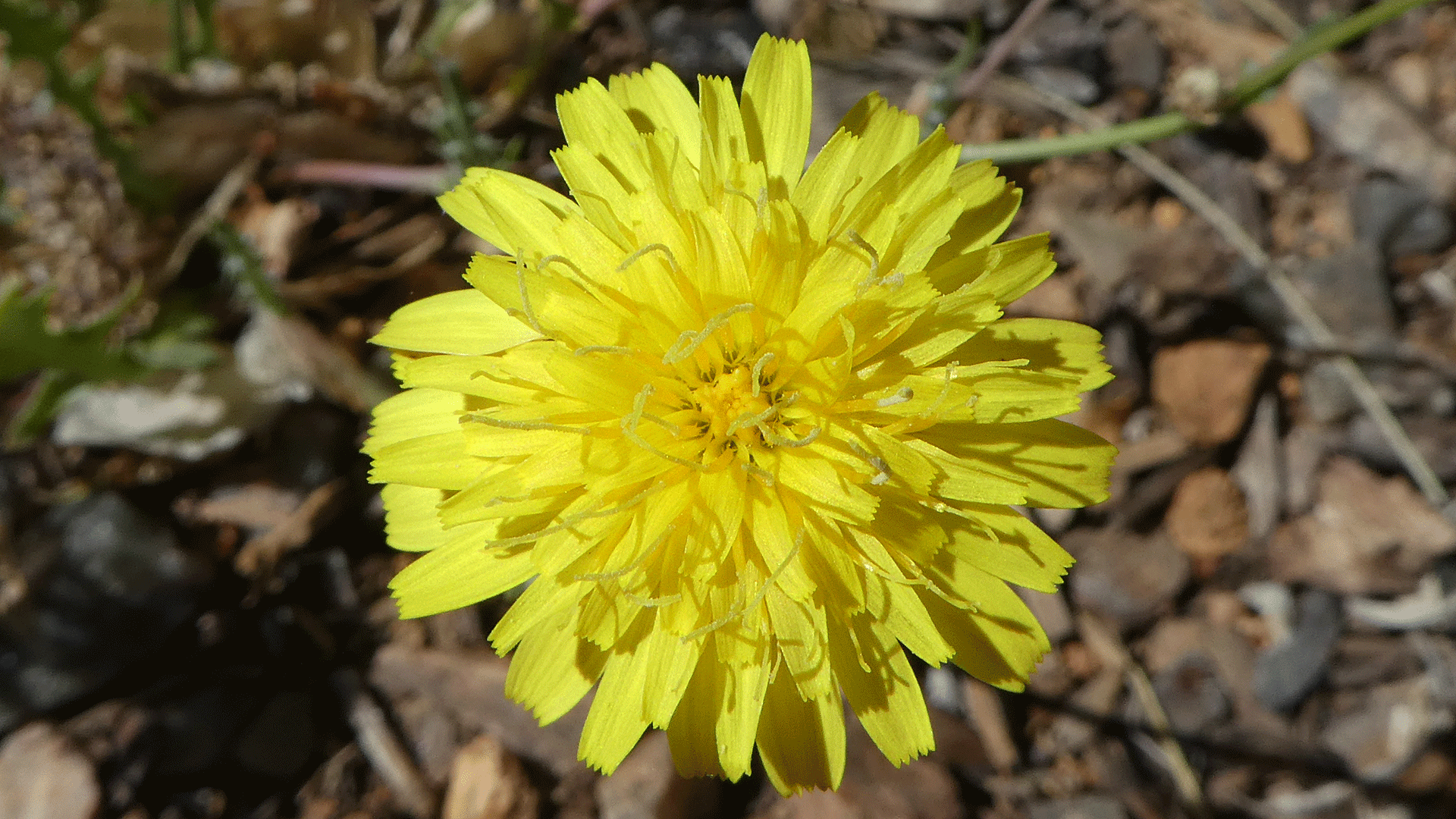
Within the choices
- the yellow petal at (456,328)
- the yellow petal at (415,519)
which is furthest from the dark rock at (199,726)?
the yellow petal at (456,328)

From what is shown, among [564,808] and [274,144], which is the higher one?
[274,144]

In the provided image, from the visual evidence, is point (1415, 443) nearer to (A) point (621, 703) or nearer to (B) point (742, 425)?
(B) point (742, 425)

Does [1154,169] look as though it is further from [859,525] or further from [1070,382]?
[859,525]

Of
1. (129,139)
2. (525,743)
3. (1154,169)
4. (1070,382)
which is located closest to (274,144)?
(129,139)

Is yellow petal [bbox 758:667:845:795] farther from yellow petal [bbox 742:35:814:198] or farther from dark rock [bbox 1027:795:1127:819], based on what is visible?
dark rock [bbox 1027:795:1127:819]

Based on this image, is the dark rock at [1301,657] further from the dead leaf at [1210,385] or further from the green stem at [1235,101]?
the green stem at [1235,101]

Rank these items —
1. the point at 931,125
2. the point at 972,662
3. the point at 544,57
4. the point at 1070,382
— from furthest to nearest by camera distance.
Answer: the point at 544,57 < the point at 931,125 < the point at 972,662 < the point at 1070,382

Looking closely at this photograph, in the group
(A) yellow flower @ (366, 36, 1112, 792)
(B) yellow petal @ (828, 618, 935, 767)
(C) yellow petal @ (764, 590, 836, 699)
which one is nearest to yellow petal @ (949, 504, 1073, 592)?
(A) yellow flower @ (366, 36, 1112, 792)
